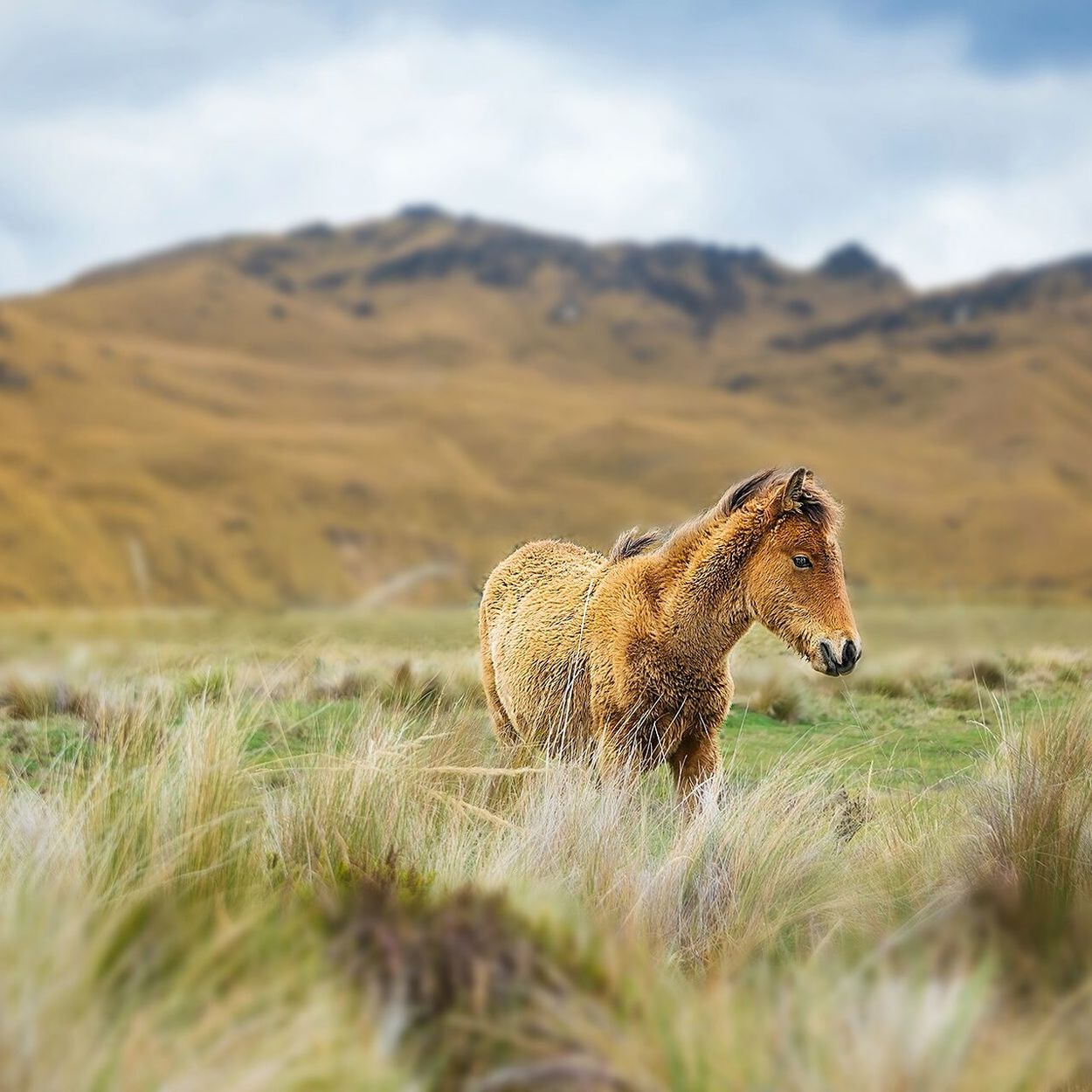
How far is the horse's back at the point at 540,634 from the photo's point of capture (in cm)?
616

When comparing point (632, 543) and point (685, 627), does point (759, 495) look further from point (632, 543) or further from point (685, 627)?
point (632, 543)

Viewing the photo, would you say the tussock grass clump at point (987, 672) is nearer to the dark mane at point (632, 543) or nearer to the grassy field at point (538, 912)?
the grassy field at point (538, 912)

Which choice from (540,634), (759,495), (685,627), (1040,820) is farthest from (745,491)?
(1040,820)

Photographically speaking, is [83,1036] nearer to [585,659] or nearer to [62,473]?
[585,659]

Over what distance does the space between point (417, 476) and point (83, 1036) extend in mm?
75026

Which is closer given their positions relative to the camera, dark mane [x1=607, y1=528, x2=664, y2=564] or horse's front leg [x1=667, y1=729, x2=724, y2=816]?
horse's front leg [x1=667, y1=729, x2=724, y2=816]

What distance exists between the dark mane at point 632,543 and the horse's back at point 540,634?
0.37 feet

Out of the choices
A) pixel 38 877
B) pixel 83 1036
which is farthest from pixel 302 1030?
pixel 38 877

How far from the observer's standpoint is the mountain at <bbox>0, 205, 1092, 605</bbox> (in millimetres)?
60719

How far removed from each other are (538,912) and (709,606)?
7.98 feet

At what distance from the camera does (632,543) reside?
666 cm

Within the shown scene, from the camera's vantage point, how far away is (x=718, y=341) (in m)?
135

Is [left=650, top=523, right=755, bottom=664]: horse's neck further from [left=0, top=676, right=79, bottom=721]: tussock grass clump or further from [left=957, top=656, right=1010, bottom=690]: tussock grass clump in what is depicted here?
[left=0, top=676, right=79, bottom=721]: tussock grass clump

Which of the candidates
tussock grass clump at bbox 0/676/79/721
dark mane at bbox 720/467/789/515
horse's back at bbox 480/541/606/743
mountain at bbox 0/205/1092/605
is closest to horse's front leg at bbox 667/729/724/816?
horse's back at bbox 480/541/606/743
